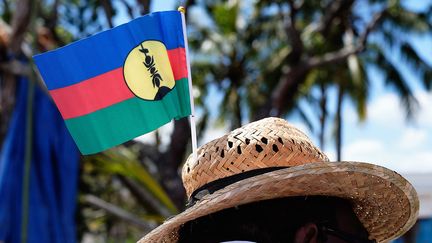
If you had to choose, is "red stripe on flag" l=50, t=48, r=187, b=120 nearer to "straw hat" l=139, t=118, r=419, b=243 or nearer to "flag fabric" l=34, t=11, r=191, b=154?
"flag fabric" l=34, t=11, r=191, b=154

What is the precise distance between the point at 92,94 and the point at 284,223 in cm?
84

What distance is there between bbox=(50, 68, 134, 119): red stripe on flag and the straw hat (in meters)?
0.41

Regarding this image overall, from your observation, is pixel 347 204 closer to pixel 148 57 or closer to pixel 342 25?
pixel 148 57

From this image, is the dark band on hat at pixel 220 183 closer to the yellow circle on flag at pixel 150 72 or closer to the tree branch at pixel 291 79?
the yellow circle on flag at pixel 150 72

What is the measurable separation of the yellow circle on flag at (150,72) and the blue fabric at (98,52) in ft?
0.08

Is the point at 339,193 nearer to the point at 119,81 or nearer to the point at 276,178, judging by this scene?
the point at 276,178

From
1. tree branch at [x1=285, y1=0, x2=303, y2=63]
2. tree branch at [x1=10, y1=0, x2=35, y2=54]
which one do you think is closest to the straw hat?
tree branch at [x1=10, y1=0, x2=35, y2=54]

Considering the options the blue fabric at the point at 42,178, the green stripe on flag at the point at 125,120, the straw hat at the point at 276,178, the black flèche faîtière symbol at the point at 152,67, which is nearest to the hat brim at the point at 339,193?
the straw hat at the point at 276,178

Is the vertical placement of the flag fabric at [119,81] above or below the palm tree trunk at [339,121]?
above

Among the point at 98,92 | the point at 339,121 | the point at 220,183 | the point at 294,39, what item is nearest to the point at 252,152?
the point at 220,183

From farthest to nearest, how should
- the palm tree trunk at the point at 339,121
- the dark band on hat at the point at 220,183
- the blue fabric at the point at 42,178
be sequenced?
the palm tree trunk at the point at 339,121, the blue fabric at the point at 42,178, the dark band on hat at the point at 220,183

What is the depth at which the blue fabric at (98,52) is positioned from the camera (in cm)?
217

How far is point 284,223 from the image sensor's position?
1659 millimetres

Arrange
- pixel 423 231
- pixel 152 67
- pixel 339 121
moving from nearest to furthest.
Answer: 1. pixel 152 67
2. pixel 423 231
3. pixel 339 121
